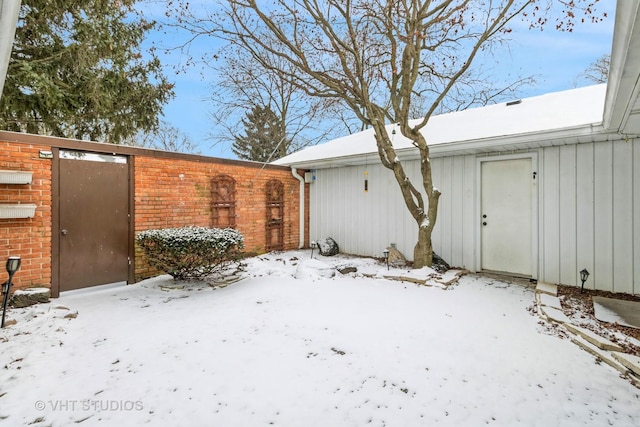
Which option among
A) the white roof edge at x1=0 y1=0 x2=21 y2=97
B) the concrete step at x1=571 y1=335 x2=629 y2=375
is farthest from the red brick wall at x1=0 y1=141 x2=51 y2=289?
the concrete step at x1=571 y1=335 x2=629 y2=375

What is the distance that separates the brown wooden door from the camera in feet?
15.1

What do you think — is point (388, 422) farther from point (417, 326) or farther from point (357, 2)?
point (357, 2)

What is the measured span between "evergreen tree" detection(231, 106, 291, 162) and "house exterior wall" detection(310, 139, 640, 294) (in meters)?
10.8

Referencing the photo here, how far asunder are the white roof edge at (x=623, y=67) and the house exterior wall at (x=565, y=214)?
130 centimetres

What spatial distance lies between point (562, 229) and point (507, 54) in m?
3.54

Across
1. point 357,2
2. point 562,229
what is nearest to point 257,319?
point 562,229

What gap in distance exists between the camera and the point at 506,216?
18.9 ft

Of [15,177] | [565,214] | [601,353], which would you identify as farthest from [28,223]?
[565,214]

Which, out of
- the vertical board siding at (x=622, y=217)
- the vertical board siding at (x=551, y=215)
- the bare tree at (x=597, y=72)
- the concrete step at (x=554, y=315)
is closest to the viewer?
the concrete step at (x=554, y=315)

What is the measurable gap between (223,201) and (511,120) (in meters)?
5.81

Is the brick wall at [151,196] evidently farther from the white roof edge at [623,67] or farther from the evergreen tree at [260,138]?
the evergreen tree at [260,138]

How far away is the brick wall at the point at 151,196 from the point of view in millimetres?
4180

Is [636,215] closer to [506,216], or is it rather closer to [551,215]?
[551,215]

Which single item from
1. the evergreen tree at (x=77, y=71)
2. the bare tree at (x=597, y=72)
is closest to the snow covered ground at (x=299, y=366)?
the evergreen tree at (x=77, y=71)
